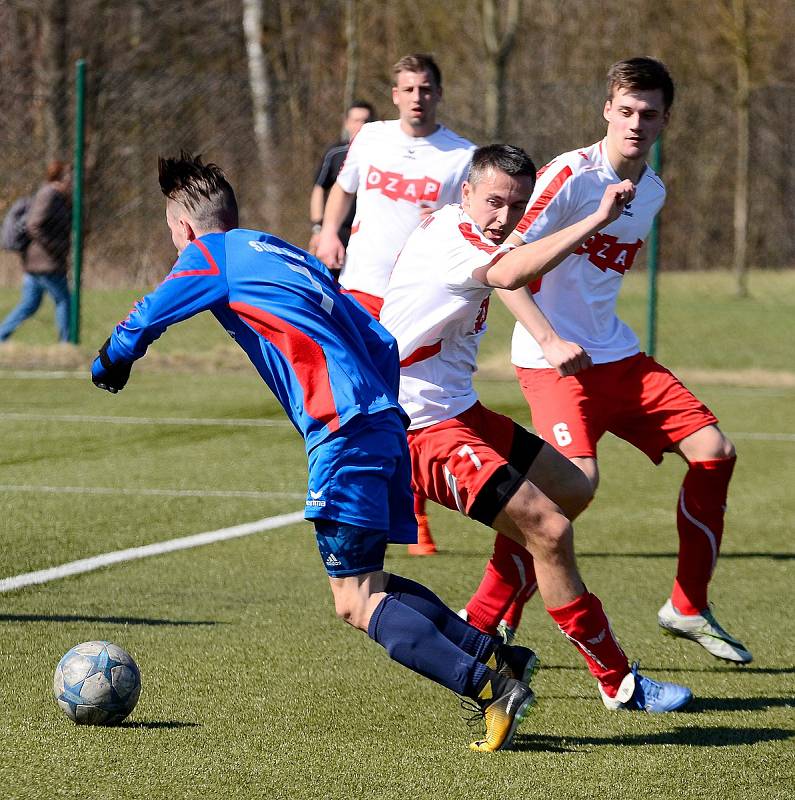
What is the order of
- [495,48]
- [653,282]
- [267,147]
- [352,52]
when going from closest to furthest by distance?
[653,282], [267,147], [495,48], [352,52]

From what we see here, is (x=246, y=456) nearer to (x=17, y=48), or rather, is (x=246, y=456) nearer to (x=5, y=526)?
(x=5, y=526)

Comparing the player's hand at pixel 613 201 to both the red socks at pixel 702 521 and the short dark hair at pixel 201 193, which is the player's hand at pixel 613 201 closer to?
the short dark hair at pixel 201 193

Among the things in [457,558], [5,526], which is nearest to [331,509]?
[457,558]

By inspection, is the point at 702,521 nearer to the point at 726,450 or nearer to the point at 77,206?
the point at 726,450

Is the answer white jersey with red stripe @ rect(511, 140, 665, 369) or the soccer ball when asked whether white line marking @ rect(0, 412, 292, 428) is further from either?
the soccer ball

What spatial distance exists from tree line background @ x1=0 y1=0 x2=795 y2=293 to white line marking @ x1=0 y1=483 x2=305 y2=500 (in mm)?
7927

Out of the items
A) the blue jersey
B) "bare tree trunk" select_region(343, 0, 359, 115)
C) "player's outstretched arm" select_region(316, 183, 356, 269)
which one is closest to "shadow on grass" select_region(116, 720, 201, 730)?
the blue jersey

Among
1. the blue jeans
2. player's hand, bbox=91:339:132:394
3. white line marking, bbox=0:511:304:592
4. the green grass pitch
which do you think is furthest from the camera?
the blue jeans

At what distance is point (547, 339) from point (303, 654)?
147 centimetres

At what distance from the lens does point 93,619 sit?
5863 millimetres

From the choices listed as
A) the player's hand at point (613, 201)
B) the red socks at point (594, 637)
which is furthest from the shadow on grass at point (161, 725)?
the player's hand at point (613, 201)

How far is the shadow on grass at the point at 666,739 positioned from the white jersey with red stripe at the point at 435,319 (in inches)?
45.9

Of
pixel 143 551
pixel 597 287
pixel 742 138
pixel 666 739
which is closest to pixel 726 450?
pixel 597 287

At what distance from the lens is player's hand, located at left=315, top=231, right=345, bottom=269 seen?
878 centimetres
